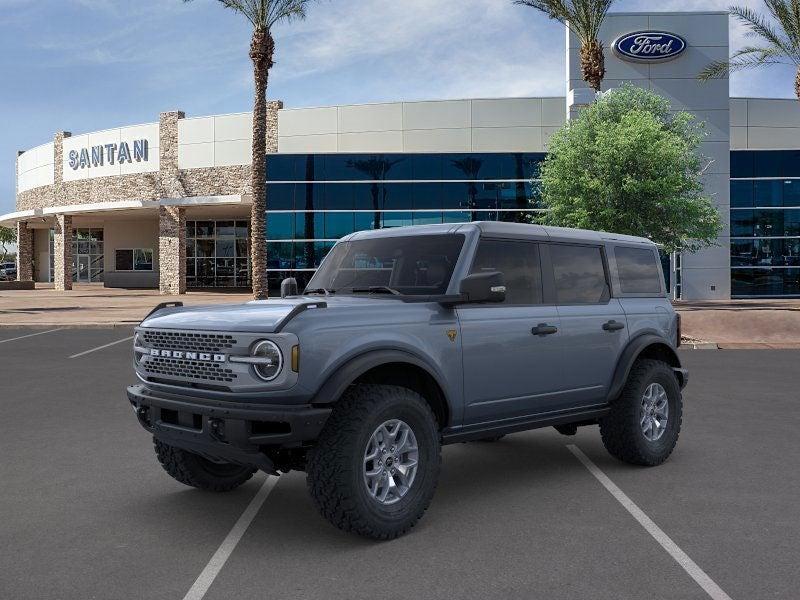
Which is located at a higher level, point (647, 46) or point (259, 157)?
point (647, 46)

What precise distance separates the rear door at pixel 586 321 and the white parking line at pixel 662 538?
648 mm

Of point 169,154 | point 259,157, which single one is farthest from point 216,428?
point 169,154

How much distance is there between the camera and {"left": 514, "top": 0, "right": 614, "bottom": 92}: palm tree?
29.5 meters

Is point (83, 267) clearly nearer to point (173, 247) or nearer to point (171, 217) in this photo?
point (171, 217)

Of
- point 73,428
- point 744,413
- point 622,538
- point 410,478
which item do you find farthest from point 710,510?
point 73,428

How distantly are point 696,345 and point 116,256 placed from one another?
4842 centimetres

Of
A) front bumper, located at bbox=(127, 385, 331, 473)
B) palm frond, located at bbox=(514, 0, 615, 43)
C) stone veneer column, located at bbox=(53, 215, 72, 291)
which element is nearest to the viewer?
front bumper, located at bbox=(127, 385, 331, 473)

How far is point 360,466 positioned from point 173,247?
40.8m

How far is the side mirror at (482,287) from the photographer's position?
4.88m

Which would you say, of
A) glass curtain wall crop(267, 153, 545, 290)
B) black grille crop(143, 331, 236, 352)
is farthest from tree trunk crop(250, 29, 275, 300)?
black grille crop(143, 331, 236, 352)

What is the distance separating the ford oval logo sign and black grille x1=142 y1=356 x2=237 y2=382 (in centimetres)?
3293

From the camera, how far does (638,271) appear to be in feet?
22.8

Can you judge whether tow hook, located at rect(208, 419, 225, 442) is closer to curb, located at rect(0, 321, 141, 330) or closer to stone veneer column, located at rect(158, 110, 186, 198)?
curb, located at rect(0, 321, 141, 330)

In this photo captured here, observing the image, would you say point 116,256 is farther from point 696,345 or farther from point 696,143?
point 696,345
